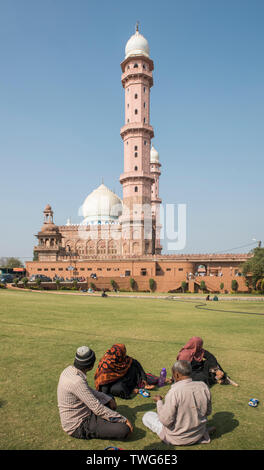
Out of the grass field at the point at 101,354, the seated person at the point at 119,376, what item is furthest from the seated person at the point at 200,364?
the seated person at the point at 119,376

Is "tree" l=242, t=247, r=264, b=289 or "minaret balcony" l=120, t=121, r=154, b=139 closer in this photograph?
"tree" l=242, t=247, r=264, b=289

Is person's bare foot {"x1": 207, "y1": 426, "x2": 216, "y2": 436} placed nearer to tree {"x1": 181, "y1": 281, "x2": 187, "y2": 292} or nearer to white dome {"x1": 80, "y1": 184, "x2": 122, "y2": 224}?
tree {"x1": 181, "y1": 281, "x2": 187, "y2": 292}

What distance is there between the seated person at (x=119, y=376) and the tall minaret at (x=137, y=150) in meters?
45.7

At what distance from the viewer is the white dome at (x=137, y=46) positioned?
5412cm

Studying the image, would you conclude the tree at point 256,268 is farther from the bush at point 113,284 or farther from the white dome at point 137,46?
the white dome at point 137,46

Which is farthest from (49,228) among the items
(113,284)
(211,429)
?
(211,429)

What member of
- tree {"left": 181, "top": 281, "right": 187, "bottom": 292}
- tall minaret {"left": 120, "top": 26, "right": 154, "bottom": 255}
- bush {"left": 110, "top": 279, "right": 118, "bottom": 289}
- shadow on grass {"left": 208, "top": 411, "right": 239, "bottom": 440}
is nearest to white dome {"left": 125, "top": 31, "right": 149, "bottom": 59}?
tall minaret {"left": 120, "top": 26, "right": 154, "bottom": 255}

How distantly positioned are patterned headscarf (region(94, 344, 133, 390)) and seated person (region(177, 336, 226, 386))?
111cm

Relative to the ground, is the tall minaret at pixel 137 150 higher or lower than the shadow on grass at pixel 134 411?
higher

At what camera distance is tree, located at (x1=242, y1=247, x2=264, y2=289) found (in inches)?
1464

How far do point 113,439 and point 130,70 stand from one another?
56.8m

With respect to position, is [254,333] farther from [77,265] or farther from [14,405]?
[77,265]

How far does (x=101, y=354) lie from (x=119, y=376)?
7.34ft
